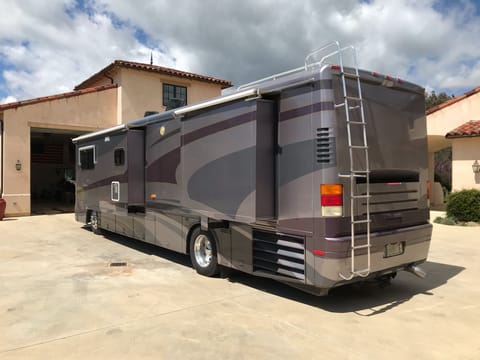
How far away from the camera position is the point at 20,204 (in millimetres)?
15750

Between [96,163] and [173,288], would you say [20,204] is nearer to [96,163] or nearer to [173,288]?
[96,163]

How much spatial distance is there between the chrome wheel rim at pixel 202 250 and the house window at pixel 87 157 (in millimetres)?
4858

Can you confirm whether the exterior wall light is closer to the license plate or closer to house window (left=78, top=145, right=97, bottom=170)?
the license plate

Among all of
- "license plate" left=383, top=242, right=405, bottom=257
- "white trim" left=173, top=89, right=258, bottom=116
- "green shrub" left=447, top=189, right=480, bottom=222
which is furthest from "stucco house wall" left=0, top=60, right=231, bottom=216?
"license plate" left=383, top=242, right=405, bottom=257

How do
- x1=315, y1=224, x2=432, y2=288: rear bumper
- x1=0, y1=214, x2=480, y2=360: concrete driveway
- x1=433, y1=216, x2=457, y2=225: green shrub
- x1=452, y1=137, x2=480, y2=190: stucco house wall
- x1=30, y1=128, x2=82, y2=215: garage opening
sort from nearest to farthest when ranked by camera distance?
x1=0, y1=214, x2=480, y2=360: concrete driveway
x1=315, y1=224, x2=432, y2=288: rear bumper
x1=433, y1=216, x2=457, y2=225: green shrub
x1=452, y1=137, x2=480, y2=190: stucco house wall
x1=30, y1=128, x2=82, y2=215: garage opening

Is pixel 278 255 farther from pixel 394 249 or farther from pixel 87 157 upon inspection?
pixel 87 157

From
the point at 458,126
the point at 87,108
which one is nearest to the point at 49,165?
the point at 87,108

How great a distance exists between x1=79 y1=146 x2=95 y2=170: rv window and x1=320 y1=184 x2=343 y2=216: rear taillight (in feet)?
24.8

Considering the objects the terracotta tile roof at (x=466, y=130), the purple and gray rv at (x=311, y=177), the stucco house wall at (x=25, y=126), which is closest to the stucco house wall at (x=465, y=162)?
the terracotta tile roof at (x=466, y=130)

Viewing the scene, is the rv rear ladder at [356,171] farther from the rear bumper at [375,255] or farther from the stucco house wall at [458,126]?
the stucco house wall at [458,126]

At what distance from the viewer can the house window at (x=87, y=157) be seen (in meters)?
10.7

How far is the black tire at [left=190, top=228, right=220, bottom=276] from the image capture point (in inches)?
259

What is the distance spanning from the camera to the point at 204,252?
6.98m

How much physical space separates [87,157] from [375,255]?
847 centimetres
